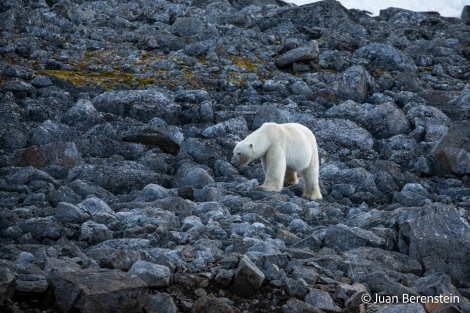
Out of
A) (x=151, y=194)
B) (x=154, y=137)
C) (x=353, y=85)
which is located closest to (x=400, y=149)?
(x=353, y=85)

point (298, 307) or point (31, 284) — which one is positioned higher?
point (31, 284)

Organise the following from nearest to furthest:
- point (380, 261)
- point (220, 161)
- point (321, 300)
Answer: point (321, 300)
point (380, 261)
point (220, 161)

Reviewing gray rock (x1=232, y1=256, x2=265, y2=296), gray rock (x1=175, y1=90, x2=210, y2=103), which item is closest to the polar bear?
gray rock (x1=175, y1=90, x2=210, y2=103)

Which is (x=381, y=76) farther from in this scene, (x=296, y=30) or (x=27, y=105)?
(x=27, y=105)

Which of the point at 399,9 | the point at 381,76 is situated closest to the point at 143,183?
the point at 381,76

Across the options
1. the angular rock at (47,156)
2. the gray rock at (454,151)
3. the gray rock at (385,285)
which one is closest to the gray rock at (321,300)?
the gray rock at (385,285)

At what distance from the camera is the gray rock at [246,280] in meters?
6.85

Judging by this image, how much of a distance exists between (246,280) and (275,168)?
6545 millimetres

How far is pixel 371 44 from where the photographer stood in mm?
26797

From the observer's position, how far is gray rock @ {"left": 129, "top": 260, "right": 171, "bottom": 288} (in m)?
6.45

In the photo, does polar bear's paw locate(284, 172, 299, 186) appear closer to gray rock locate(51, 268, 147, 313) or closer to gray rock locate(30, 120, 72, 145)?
gray rock locate(30, 120, 72, 145)

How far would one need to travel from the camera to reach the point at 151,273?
21.3 ft

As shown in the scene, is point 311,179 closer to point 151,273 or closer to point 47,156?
point 47,156

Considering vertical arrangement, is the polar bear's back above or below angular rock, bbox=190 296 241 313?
below
